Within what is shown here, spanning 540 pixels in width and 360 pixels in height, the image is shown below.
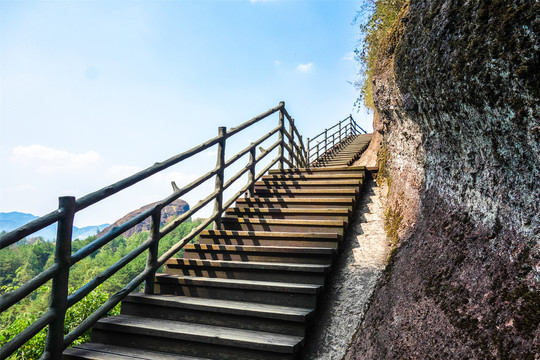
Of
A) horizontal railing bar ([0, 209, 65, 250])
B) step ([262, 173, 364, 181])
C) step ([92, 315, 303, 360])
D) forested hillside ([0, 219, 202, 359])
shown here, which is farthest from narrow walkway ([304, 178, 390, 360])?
forested hillside ([0, 219, 202, 359])

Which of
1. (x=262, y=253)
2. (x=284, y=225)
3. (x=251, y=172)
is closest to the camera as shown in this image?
(x=262, y=253)

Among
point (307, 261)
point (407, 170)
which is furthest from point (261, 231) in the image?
point (407, 170)

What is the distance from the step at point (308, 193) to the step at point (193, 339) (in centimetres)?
253

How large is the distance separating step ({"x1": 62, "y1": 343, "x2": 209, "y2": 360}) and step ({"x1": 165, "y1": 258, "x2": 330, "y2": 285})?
3.51 ft

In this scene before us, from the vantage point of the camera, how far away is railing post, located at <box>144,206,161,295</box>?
364cm

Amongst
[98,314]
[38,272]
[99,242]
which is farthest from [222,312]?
[38,272]

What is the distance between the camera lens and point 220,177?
4.77 metres

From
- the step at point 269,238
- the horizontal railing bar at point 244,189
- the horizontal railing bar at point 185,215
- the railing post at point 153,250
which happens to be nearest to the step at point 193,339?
the railing post at point 153,250

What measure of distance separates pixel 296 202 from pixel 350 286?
191cm

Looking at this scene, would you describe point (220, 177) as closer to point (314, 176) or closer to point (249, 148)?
point (249, 148)

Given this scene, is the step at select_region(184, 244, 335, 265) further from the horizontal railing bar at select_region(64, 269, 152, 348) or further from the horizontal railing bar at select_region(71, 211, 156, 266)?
the horizontal railing bar at select_region(71, 211, 156, 266)

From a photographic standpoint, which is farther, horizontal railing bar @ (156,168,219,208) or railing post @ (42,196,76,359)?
horizontal railing bar @ (156,168,219,208)

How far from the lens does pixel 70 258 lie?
9.07 feet

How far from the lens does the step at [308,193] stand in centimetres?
516
